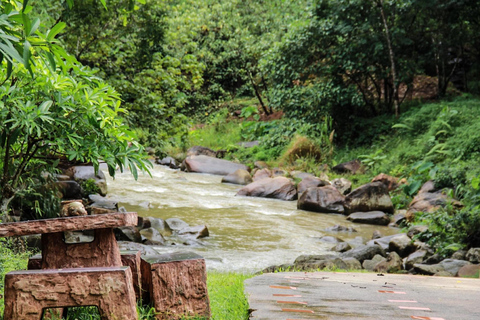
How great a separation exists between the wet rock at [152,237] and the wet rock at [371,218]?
5.12 meters

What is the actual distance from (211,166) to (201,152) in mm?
2501

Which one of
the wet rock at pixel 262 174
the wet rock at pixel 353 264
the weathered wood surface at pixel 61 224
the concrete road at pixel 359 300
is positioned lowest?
the wet rock at pixel 353 264

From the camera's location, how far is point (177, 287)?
139 inches

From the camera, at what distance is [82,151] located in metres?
4.28

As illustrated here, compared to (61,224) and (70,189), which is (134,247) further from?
(61,224)

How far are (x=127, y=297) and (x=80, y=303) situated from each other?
0.28 meters

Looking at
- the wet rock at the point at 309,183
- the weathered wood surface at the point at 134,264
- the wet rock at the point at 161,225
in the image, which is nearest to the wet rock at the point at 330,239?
the wet rock at the point at 161,225

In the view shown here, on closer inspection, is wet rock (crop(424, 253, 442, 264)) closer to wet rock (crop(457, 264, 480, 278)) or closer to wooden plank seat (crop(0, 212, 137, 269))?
wet rock (crop(457, 264, 480, 278))

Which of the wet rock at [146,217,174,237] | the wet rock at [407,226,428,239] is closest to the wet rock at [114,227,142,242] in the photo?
the wet rock at [146,217,174,237]

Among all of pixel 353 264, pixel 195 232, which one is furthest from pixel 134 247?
pixel 353 264

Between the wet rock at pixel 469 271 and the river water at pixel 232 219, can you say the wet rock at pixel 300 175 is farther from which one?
the wet rock at pixel 469 271

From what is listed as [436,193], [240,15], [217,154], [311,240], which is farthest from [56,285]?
[240,15]

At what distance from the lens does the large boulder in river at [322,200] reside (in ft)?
44.1

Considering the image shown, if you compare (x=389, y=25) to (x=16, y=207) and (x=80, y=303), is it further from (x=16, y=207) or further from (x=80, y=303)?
(x=80, y=303)
